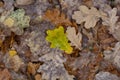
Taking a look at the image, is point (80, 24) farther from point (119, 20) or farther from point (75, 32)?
point (119, 20)

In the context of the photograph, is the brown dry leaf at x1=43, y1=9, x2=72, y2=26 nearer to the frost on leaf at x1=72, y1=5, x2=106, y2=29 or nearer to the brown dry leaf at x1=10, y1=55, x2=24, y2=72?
the frost on leaf at x1=72, y1=5, x2=106, y2=29

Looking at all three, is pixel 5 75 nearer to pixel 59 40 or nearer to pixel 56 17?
pixel 59 40

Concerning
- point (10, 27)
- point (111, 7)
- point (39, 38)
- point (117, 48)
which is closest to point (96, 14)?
point (111, 7)

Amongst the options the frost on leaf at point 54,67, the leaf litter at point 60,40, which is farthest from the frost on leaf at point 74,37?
the frost on leaf at point 54,67

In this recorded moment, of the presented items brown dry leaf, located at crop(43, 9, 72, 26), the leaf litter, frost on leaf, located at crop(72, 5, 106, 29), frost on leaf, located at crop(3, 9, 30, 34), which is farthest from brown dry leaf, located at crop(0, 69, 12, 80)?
frost on leaf, located at crop(72, 5, 106, 29)

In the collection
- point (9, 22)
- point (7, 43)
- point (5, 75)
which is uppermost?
point (9, 22)

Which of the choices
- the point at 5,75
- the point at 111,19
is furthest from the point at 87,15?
the point at 5,75
